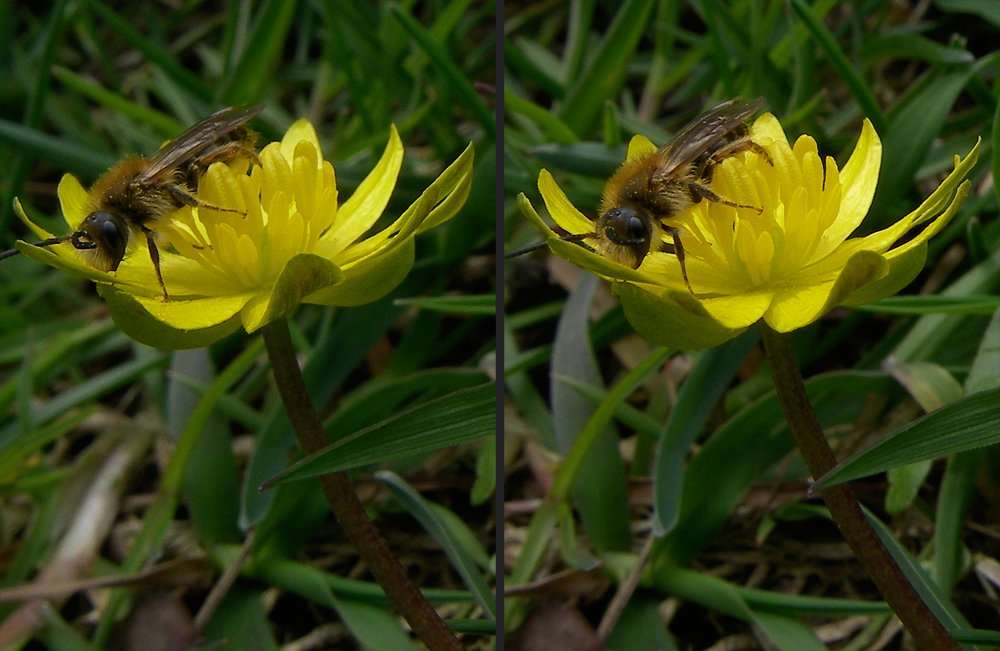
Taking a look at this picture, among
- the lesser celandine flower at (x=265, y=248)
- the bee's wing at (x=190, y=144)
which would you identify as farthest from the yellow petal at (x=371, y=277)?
the bee's wing at (x=190, y=144)

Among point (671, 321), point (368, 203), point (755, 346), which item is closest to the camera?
point (671, 321)

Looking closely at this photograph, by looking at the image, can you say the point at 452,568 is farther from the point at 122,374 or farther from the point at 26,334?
the point at 26,334

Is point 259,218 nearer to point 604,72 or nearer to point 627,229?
point 627,229

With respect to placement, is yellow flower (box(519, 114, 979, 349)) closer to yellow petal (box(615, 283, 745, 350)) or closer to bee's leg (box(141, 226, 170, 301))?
yellow petal (box(615, 283, 745, 350))

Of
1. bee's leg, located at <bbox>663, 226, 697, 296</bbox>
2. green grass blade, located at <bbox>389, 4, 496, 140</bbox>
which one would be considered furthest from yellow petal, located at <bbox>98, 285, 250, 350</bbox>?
green grass blade, located at <bbox>389, 4, 496, 140</bbox>

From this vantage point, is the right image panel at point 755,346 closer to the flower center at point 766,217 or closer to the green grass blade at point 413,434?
the flower center at point 766,217

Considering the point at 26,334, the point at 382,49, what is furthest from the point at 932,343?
the point at 26,334

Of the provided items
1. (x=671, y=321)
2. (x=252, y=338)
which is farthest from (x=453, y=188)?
(x=252, y=338)
